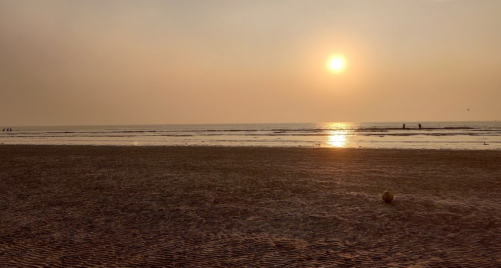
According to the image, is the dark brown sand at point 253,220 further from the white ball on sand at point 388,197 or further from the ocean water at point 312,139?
the ocean water at point 312,139

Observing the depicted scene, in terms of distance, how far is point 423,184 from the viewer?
14930 millimetres

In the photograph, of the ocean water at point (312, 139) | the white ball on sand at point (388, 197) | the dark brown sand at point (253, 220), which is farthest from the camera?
the ocean water at point (312, 139)

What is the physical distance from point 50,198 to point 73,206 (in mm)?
1846

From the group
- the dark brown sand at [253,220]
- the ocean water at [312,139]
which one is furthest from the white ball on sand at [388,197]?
the ocean water at [312,139]

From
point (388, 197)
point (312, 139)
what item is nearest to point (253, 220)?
point (388, 197)

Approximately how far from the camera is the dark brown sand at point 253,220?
22.9ft

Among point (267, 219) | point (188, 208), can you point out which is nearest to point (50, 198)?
point (188, 208)

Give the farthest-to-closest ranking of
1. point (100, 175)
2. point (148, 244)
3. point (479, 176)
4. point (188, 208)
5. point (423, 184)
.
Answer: point (100, 175)
point (479, 176)
point (423, 184)
point (188, 208)
point (148, 244)

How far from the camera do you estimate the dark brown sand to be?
6.96 meters

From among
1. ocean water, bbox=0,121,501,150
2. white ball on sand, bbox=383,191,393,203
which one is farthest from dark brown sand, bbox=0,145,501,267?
Result: ocean water, bbox=0,121,501,150

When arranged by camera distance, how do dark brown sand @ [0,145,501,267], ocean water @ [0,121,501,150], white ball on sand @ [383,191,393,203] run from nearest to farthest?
1. dark brown sand @ [0,145,501,267]
2. white ball on sand @ [383,191,393,203]
3. ocean water @ [0,121,501,150]

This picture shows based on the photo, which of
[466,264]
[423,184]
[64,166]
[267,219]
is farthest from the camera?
[64,166]

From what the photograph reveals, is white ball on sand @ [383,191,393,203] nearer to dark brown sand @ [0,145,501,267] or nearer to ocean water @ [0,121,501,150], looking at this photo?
dark brown sand @ [0,145,501,267]

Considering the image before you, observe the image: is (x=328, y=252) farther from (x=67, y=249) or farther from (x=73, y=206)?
(x=73, y=206)
